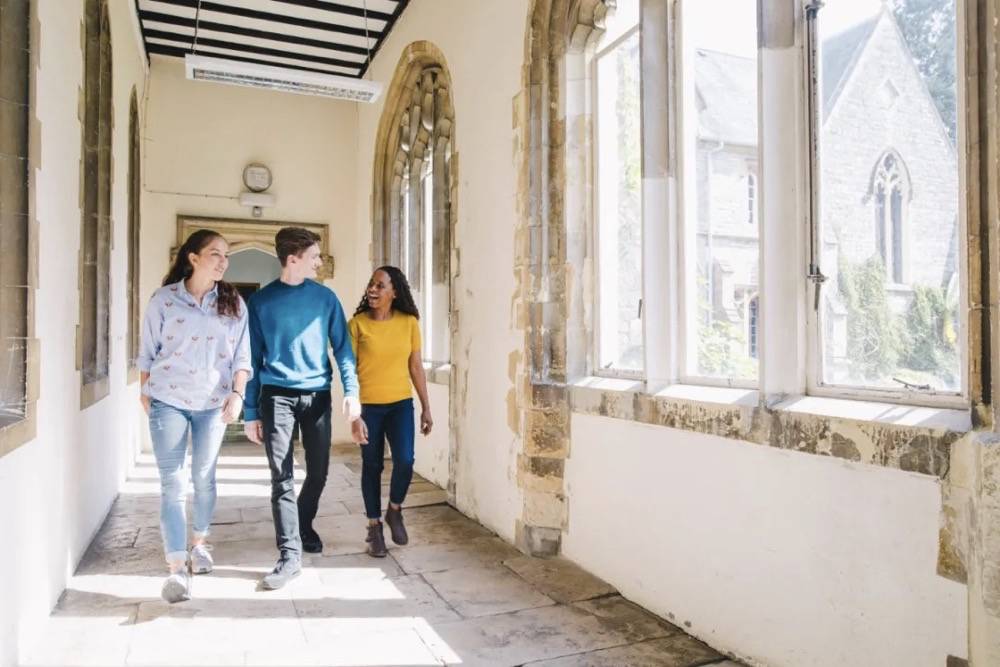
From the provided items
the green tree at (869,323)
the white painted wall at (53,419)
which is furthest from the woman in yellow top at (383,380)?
the green tree at (869,323)

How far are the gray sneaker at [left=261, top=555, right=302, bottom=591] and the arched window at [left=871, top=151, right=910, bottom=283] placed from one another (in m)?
2.50

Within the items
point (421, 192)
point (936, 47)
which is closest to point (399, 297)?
point (936, 47)

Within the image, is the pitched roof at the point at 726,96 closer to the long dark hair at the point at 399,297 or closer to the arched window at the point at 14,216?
the long dark hair at the point at 399,297

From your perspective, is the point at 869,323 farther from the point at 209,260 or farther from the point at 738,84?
the point at 209,260

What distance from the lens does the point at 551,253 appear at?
11.7 feet

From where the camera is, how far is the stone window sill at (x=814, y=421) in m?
1.80

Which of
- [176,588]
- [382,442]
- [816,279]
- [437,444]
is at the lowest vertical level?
[176,588]

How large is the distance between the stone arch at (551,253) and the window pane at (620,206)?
102 mm

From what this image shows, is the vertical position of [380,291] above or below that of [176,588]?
above

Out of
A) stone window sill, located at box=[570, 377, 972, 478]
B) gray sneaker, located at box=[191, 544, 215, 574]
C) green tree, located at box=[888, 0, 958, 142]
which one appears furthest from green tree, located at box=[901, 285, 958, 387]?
gray sneaker, located at box=[191, 544, 215, 574]

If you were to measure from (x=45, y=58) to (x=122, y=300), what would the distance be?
2.80 meters

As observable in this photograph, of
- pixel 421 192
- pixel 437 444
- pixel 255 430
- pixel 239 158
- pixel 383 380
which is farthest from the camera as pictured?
pixel 239 158

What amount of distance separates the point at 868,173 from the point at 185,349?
2456mm

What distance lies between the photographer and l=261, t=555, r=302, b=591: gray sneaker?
302cm
